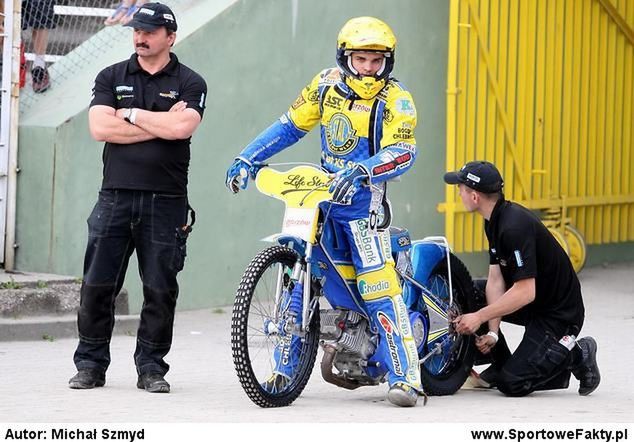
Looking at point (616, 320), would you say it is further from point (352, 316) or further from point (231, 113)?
point (352, 316)

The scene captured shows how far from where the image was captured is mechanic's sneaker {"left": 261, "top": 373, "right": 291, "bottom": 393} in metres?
7.37

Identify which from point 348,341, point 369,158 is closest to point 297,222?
point 369,158

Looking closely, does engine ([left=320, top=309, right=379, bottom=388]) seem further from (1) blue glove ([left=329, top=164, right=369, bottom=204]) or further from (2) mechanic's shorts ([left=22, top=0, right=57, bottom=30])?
(2) mechanic's shorts ([left=22, top=0, right=57, bottom=30])

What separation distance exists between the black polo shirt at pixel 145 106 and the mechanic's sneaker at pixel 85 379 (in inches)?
38.3

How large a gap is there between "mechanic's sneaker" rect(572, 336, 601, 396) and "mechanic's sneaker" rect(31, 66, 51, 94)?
5.04 metres

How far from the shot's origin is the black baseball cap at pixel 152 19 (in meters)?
7.81

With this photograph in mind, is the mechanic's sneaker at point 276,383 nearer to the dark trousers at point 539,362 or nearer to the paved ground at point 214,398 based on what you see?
the paved ground at point 214,398

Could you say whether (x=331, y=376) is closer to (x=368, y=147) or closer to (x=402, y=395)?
(x=402, y=395)

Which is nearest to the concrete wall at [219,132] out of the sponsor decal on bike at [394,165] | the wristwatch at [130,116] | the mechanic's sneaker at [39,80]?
the mechanic's sneaker at [39,80]

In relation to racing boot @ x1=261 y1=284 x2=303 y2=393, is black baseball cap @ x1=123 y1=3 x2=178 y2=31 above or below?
above

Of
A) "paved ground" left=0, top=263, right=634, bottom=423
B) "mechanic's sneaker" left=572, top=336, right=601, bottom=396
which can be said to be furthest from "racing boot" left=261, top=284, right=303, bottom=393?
"mechanic's sneaker" left=572, top=336, right=601, bottom=396

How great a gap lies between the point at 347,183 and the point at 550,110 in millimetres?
7077

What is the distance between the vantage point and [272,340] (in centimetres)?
736

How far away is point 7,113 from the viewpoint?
10.9 metres
